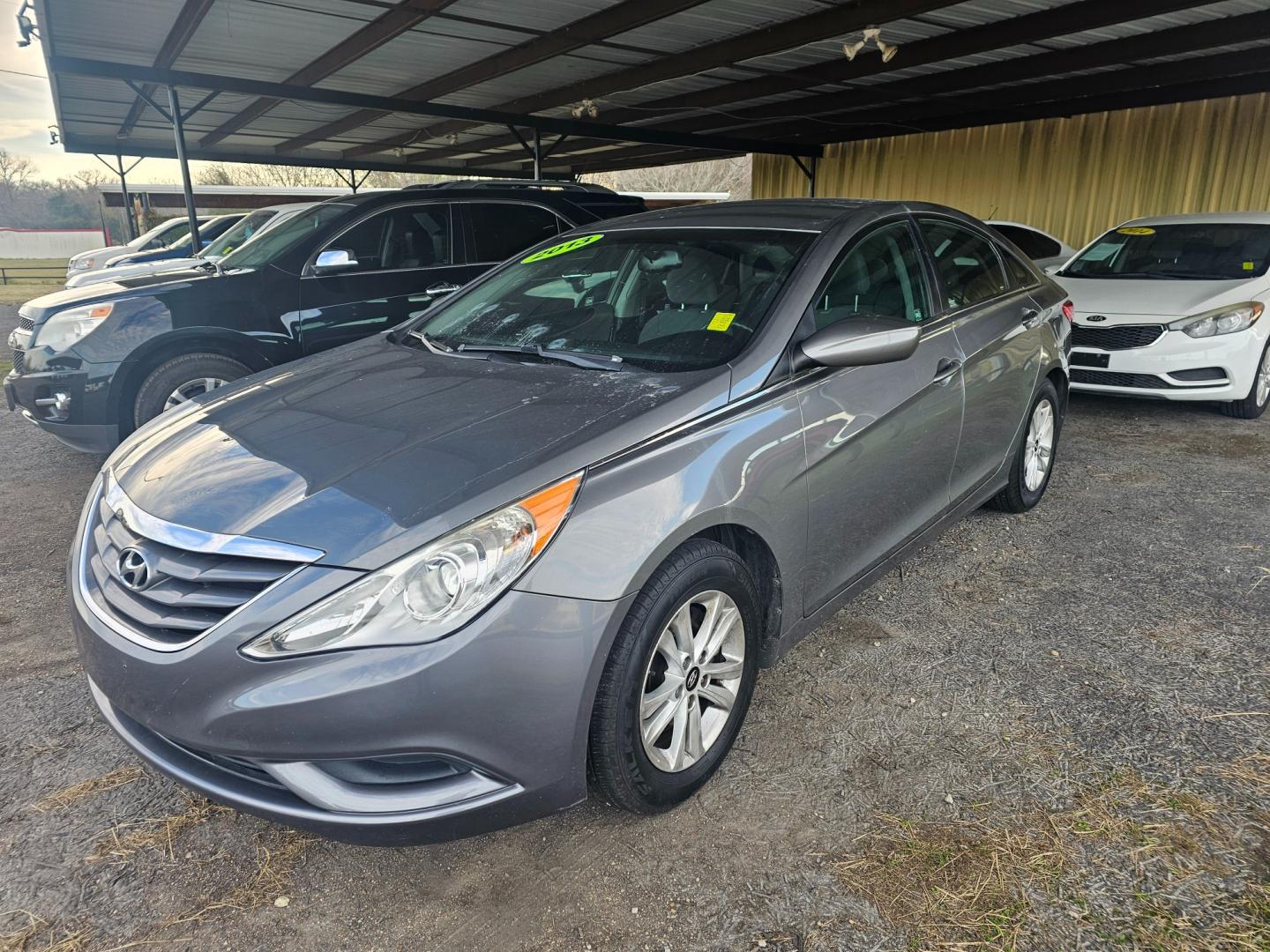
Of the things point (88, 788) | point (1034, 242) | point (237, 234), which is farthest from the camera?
point (237, 234)

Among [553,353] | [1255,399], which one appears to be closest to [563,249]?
[553,353]

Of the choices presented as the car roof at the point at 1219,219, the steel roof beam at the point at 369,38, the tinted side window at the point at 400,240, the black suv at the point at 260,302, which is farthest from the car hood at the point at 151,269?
the car roof at the point at 1219,219

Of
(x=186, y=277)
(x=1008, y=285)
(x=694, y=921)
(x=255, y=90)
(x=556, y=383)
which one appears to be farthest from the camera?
(x=255, y=90)

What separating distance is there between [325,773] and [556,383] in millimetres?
1239

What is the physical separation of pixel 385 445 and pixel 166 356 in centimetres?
373

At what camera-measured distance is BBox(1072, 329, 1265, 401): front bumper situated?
240 inches

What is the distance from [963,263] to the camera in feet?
12.1

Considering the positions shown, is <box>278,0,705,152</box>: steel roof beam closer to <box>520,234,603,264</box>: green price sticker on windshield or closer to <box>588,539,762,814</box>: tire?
<box>520,234,603,264</box>: green price sticker on windshield

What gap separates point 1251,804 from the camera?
2254 mm

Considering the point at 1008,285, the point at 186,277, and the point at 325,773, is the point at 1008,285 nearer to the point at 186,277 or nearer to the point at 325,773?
the point at 325,773

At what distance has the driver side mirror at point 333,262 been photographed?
5367mm

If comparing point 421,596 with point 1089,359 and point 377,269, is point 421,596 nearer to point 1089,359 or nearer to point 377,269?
point 377,269

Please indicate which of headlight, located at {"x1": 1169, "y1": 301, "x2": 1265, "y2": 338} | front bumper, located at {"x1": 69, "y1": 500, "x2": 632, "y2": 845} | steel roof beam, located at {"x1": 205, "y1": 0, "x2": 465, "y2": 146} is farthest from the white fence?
front bumper, located at {"x1": 69, "y1": 500, "x2": 632, "y2": 845}

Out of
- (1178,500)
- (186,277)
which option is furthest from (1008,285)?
(186,277)
